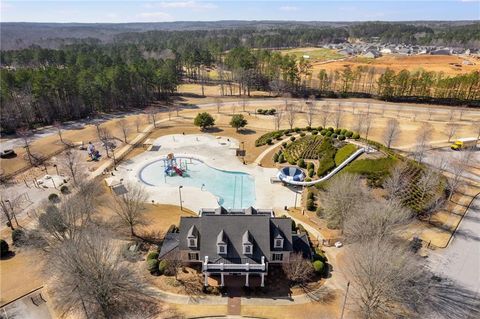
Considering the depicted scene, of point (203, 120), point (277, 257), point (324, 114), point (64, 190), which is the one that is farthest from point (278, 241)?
point (324, 114)

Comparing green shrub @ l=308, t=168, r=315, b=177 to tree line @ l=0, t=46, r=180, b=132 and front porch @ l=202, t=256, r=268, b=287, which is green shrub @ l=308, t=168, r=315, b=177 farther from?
tree line @ l=0, t=46, r=180, b=132

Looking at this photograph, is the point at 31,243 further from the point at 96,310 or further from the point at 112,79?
the point at 112,79

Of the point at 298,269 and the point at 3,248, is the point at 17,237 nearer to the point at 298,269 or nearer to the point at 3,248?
the point at 3,248

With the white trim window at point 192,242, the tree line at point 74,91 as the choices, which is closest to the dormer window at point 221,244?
the white trim window at point 192,242

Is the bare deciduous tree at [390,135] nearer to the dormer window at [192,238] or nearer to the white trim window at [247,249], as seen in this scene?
the white trim window at [247,249]

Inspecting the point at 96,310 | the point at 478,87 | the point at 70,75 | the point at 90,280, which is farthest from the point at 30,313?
the point at 478,87

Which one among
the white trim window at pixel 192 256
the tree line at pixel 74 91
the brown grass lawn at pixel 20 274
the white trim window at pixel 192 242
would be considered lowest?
the brown grass lawn at pixel 20 274
